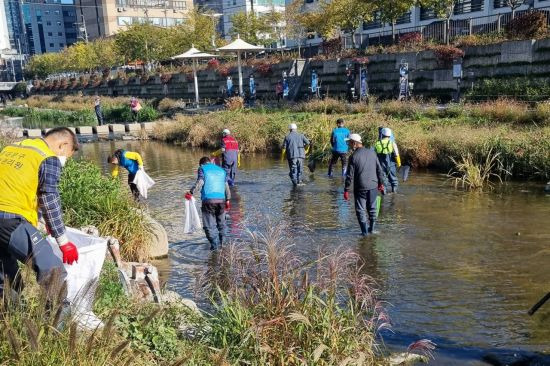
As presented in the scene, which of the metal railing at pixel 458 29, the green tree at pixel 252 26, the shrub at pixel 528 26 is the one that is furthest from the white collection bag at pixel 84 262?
the green tree at pixel 252 26

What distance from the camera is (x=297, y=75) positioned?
3262 cm

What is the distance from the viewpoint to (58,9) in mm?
132875

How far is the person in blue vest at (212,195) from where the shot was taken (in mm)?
9336

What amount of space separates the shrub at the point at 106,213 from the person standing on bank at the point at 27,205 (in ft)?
13.3

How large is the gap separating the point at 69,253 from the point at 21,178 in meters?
0.78

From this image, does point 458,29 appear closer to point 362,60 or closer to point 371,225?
point 362,60

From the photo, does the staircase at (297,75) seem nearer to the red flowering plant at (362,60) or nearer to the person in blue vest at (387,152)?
the red flowering plant at (362,60)

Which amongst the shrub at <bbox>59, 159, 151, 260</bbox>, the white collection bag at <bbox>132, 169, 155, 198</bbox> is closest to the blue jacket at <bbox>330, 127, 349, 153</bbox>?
the white collection bag at <bbox>132, 169, 155, 198</bbox>

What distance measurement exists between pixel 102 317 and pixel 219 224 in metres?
4.98

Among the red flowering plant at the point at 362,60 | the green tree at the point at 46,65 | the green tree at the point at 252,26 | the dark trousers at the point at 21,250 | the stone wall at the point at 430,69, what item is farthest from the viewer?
the green tree at the point at 46,65

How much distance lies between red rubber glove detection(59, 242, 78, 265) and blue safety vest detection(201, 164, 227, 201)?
15.1 ft

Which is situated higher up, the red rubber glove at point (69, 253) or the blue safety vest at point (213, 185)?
the red rubber glove at point (69, 253)

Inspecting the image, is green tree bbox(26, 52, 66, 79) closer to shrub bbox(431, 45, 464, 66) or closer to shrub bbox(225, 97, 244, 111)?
shrub bbox(225, 97, 244, 111)

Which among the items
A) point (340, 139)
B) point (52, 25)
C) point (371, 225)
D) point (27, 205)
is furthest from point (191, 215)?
point (52, 25)
